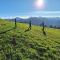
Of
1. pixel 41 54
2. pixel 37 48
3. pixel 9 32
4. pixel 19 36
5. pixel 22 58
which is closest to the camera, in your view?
pixel 22 58

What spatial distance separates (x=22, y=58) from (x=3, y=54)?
17.5ft

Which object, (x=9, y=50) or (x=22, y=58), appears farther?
(x=9, y=50)

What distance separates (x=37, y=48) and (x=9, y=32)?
18.0m

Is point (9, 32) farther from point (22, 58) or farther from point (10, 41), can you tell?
point (22, 58)

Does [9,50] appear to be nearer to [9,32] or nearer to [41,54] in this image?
[41,54]

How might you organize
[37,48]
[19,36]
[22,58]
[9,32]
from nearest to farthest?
[22,58] → [37,48] → [19,36] → [9,32]

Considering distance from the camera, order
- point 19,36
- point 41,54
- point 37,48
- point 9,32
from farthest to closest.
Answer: point 9,32 < point 19,36 < point 37,48 < point 41,54

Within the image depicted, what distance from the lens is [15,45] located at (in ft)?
187

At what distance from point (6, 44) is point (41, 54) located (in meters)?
11.6

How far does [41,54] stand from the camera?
5253 cm

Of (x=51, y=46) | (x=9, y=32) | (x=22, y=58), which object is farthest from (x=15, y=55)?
(x=9, y=32)

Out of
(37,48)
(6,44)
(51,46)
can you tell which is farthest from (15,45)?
(51,46)

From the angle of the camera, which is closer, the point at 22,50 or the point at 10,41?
the point at 22,50

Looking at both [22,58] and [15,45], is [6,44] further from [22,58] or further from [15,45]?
[22,58]
